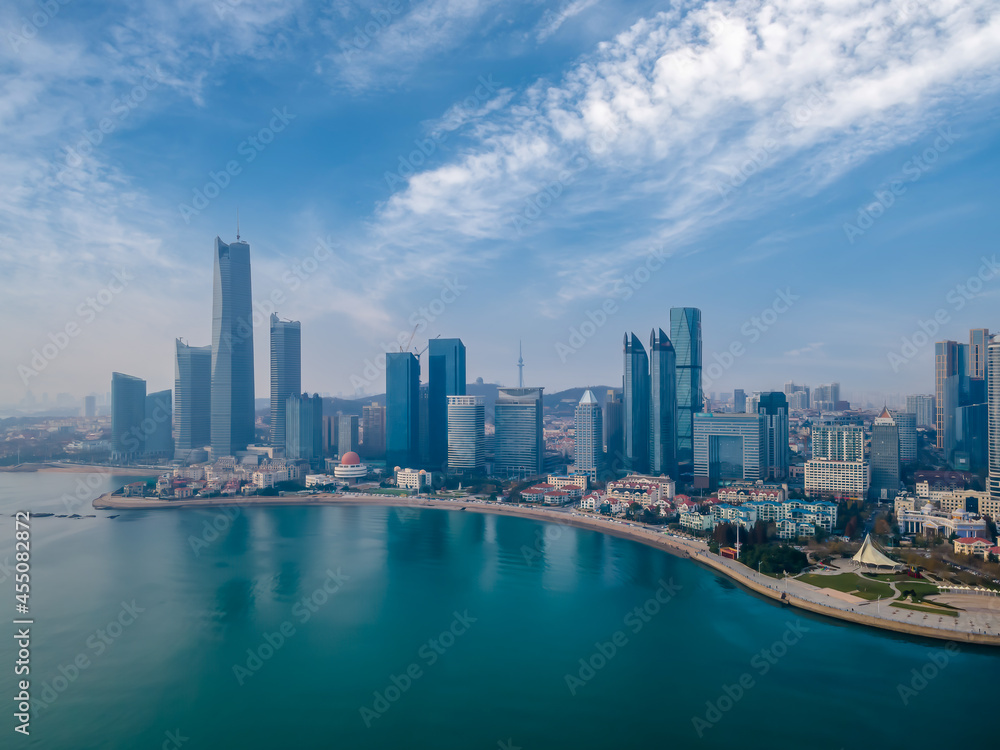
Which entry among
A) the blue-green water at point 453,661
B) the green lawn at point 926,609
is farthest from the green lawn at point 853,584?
the blue-green water at point 453,661

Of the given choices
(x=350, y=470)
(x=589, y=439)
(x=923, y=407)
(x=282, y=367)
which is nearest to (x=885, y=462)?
(x=589, y=439)

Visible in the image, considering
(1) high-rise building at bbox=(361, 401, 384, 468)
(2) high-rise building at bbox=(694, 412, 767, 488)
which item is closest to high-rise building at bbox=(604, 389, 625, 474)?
(2) high-rise building at bbox=(694, 412, 767, 488)

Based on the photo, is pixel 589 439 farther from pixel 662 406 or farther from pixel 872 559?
pixel 872 559

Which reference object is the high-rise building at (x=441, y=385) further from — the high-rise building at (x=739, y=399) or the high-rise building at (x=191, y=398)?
the high-rise building at (x=739, y=399)

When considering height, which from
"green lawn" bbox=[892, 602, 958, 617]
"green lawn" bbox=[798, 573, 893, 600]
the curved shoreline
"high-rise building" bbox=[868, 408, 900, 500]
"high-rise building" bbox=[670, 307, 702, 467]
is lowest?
the curved shoreline

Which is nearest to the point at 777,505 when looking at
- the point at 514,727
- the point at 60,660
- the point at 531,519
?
Result: the point at 531,519

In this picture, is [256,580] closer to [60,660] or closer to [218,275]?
[60,660]

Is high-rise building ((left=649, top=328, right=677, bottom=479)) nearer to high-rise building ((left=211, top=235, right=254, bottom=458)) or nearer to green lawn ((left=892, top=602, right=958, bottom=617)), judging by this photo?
green lawn ((left=892, top=602, right=958, bottom=617))
